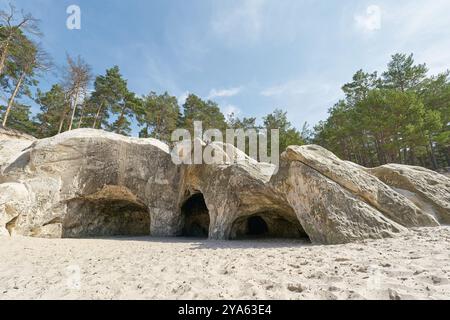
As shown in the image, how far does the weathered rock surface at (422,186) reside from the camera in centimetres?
721

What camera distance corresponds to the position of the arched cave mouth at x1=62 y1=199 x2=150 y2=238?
491 inches

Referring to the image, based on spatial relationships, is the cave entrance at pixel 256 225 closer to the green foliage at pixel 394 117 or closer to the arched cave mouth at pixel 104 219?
the arched cave mouth at pixel 104 219

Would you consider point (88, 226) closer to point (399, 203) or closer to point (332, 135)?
point (399, 203)

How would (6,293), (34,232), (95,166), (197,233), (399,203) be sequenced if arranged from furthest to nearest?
(197,233) < (95,166) < (34,232) < (399,203) < (6,293)

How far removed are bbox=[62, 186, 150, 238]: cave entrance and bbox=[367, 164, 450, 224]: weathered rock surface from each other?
13915 millimetres

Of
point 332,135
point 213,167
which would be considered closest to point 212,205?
point 213,167

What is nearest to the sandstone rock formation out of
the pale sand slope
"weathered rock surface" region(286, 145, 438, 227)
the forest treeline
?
"weathered rock surface" region(286, 145, 438, 227)

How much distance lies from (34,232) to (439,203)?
1821 cm

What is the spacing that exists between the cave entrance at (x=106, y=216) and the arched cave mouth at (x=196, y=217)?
3149 millimetres

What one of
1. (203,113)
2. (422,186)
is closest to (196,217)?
(422,186)

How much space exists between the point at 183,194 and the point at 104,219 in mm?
6380

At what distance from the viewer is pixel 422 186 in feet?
25.8

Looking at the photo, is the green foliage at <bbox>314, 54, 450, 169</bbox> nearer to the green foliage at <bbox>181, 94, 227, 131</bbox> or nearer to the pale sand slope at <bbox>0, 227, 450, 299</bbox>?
the green foliage at <bbox>181, 94, 227, 131</bbox>
